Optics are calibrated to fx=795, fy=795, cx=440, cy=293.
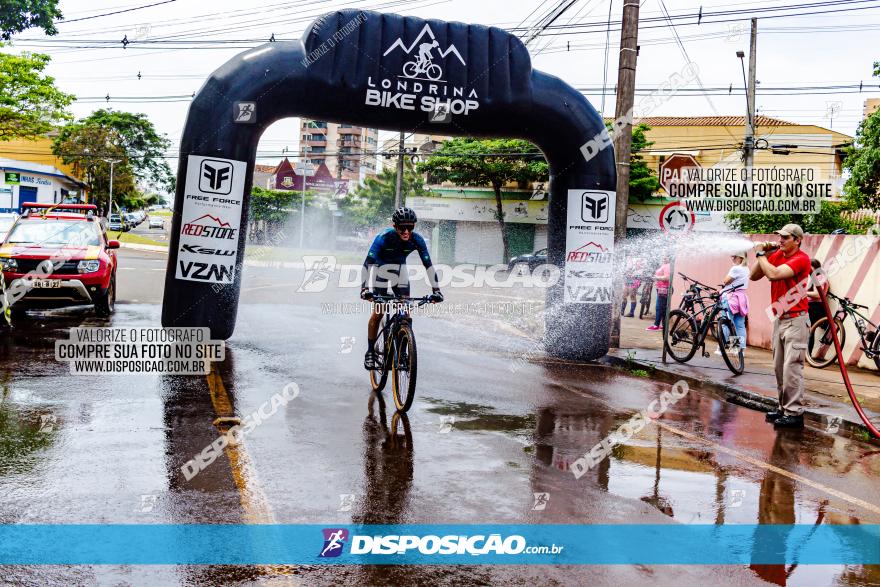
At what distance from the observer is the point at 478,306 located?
2248 cm

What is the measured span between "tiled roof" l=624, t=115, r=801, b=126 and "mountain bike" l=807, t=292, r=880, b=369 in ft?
155

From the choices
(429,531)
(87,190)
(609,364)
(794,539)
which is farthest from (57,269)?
(87,190)

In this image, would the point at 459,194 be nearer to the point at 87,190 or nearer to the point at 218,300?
the point at 87,190

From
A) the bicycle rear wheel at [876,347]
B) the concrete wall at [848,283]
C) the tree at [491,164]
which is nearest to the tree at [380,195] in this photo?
the tree at [491,164]

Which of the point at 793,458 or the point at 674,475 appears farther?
the point at 793,458

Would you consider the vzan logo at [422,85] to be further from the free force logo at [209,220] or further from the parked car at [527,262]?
the parked car at [527,262]

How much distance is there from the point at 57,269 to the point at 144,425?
7.70m

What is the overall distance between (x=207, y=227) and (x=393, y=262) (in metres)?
3.66

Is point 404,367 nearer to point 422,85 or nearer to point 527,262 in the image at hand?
point 422,85

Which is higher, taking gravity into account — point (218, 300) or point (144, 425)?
Answer: point (218, 300)

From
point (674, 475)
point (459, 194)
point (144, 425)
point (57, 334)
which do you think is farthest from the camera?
point (459, 194)

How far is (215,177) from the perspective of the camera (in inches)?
449

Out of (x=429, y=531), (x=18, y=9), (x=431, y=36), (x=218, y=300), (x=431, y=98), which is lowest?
(x=429, y=531)

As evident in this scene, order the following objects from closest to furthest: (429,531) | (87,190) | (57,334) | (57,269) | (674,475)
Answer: (429,531), (674,475), (57,334), (57,269), (87,190)
